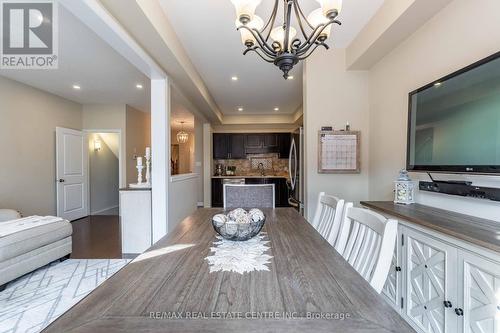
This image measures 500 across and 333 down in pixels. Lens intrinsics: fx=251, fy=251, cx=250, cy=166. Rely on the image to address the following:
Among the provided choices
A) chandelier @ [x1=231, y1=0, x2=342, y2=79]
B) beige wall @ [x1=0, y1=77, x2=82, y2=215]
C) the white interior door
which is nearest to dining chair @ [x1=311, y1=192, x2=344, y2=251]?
chandelier @ [x1=231, y1=0, x2=342, y2=79]

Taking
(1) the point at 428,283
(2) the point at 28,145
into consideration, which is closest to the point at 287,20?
(1) the point at 428,283

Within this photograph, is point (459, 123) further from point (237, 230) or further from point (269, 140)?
point (269, 140)

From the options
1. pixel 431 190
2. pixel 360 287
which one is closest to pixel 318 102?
pixel 431 190

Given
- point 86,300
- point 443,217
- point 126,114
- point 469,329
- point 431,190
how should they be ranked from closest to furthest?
point 86,300, point 469,329, point 443,217, point 431,190, point 126,114

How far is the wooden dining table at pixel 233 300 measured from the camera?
2.20ft

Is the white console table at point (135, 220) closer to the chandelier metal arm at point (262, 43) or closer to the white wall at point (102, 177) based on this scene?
the chandelier metal arm at point (262, 43)

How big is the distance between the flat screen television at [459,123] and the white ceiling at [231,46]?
110cm

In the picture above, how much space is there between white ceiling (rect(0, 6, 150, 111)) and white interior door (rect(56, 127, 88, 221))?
0.86 metres

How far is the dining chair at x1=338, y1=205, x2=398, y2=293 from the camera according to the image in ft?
3.24

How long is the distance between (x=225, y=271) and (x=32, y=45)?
145 inches

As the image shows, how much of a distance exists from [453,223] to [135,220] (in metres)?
3.35

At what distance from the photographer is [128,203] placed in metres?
3.37

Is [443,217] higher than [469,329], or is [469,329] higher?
[443,217]

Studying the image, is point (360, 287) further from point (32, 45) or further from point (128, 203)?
point (32, 45)
